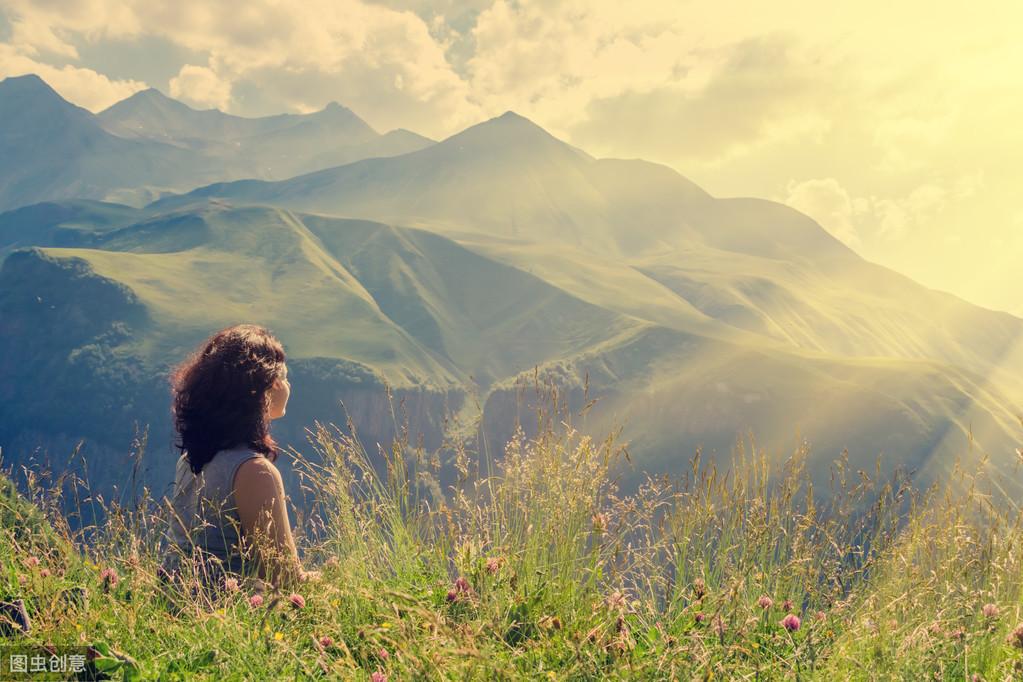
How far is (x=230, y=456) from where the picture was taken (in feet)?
13.9

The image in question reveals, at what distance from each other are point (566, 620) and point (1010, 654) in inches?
77.9

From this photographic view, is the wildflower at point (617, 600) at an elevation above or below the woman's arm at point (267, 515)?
below

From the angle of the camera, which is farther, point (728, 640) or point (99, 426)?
point (99, 426)

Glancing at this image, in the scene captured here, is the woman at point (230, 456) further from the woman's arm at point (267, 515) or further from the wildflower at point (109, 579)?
the wildflower at point (109, 579)

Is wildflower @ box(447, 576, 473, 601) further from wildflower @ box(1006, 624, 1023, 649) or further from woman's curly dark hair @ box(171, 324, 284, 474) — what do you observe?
wildflower @ box(1006, 624, 1023, 649)

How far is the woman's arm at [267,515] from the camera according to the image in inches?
148

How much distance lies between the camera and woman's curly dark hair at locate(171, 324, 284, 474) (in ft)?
14.2

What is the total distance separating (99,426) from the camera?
19025 centimetres

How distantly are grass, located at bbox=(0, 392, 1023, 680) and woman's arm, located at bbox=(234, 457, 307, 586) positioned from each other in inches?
6.2

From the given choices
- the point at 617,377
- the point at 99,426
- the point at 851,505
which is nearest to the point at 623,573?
the point at 851,505

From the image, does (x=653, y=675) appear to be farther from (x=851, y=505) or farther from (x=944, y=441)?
(x=944, y=441)

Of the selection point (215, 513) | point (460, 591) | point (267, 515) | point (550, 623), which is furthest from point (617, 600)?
point (215, 513)

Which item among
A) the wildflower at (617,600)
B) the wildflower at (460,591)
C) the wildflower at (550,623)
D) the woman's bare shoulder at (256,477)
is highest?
the woman's bare shoulder at (256,477)

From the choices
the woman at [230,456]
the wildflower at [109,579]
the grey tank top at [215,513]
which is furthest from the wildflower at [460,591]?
the wildflower at [109,579]
